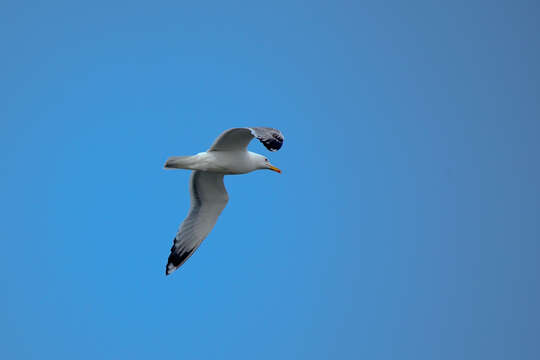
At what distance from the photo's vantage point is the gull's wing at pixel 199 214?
998cm

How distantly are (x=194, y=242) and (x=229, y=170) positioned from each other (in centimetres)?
153

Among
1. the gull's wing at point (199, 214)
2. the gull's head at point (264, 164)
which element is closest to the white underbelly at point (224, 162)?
the gull's head at point (264, 164)

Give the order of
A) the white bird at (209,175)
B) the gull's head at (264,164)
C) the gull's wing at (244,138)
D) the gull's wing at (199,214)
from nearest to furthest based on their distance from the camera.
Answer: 1. the gull's wing at (244,138)
2. the white bird at (209,175)
3. the gull's head at (264,164)
4. the gull's wing at (199,214)

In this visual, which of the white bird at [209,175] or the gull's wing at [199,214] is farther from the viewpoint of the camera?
the gull's wing at [199,214]

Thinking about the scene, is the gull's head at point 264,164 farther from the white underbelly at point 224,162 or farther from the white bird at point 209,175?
the white underbelly at point 224,162

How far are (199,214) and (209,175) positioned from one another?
2.17 feet

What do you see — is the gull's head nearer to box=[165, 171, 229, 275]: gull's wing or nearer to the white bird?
the white bird

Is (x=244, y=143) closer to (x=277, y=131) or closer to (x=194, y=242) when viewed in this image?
(x=277, y=131)

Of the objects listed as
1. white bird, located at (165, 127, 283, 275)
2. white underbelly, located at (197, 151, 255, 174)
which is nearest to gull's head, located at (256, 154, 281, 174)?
white bird, located at (165, 127, 283, 275)

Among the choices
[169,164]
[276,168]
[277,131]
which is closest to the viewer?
[277,131]

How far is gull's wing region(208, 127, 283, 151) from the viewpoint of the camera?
7.55 meters

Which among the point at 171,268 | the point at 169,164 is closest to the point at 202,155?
the point at 169,164

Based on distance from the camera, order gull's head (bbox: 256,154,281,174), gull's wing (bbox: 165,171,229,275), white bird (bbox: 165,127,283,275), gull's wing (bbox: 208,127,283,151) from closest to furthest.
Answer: gull's wing (bbox: 208,127,283,151), white bird (bbox: 165,127,283,275), gull's head (bbox: 256,154,281,174), gull's wing (bbox: 165,171,229,275)

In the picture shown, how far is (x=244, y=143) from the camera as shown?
29.2 feet
